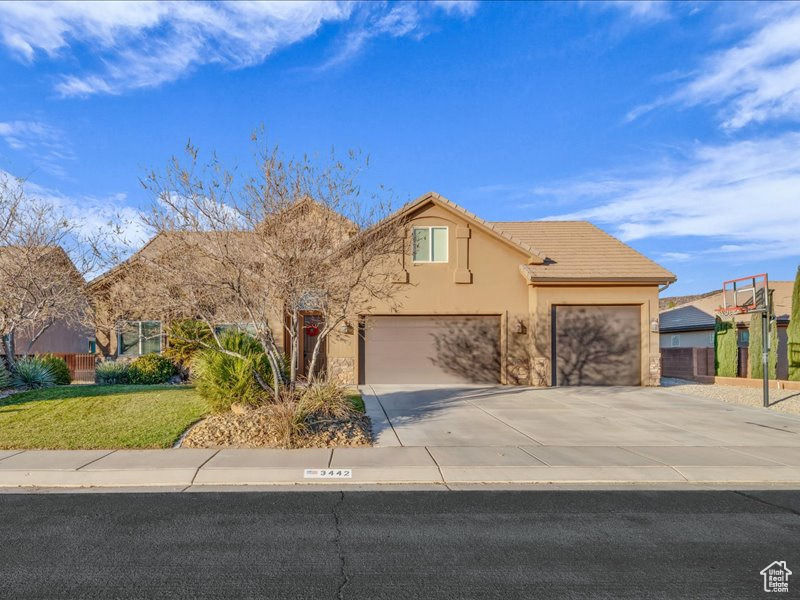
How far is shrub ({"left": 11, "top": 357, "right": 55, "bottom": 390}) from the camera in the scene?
13.7 metres

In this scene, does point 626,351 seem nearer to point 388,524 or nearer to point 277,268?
point 277,268

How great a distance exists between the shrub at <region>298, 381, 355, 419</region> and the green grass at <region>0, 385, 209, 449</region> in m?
2.33

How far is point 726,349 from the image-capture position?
2006 cm

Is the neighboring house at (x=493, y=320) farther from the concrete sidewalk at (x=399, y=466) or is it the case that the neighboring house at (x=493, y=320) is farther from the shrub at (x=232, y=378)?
the concrete sidewalk at (x=399, y=466)

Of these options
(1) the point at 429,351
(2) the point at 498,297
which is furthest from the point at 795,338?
(1) the point at 429,351

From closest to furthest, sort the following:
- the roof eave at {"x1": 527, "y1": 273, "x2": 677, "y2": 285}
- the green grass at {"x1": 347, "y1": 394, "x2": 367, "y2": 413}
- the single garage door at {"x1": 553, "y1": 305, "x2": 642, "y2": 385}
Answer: the green grass at {"x1": 347, "y1": 394, "x2": 367, "y2": 413}
the roof eave at {"x1": 527, "y1": 273, "x2": 677, "y2": 285}
the single garage door at {"x1": 553, "y1": 305, "x2": 642, "y2": 385}

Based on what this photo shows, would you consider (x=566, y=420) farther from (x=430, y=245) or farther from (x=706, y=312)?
(x=706, y=312)

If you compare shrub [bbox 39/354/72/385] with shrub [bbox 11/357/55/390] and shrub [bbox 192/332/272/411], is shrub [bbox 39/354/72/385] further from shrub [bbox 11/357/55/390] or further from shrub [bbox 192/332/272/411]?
shrub [bbox 192/332/272/411]

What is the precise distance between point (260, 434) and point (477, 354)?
1071cm

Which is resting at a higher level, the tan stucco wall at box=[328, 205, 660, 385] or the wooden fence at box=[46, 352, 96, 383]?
the tan stucco wall at box=[328, 205, 660, 385]

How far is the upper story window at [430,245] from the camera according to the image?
18.2 meters

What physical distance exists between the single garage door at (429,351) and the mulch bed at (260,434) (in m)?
8.37

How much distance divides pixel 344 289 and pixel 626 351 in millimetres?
12582
